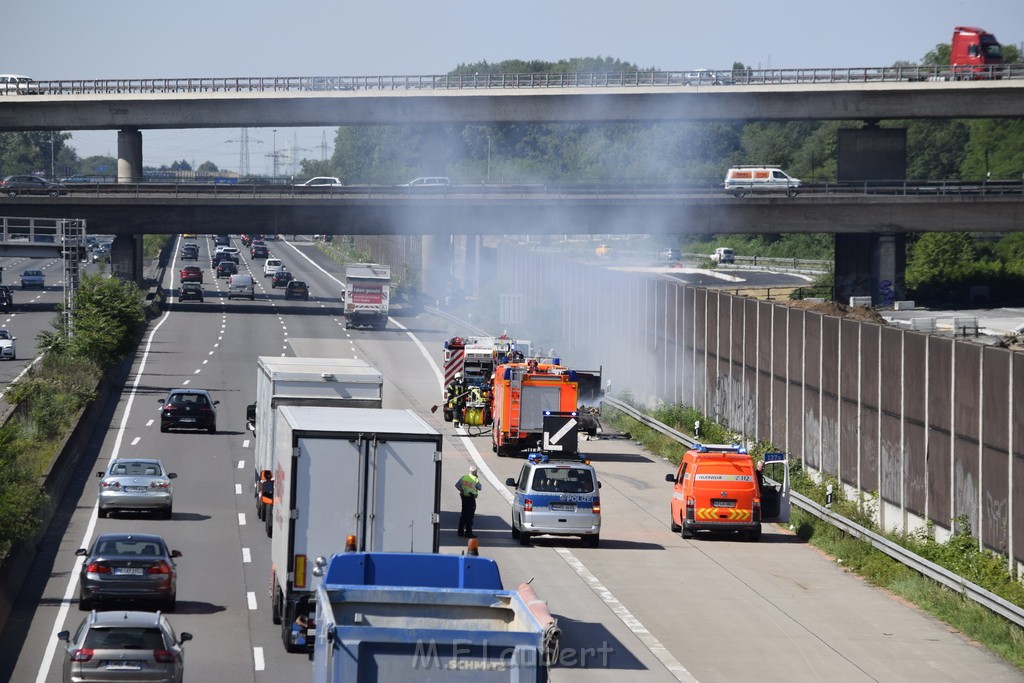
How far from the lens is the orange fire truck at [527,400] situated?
4438cm

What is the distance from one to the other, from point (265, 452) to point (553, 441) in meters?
13.1

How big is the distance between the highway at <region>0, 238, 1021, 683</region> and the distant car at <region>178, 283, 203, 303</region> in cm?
5383

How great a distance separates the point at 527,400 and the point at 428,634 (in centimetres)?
3371

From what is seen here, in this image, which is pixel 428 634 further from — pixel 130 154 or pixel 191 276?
pixel 191 276

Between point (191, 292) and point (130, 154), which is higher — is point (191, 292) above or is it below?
below

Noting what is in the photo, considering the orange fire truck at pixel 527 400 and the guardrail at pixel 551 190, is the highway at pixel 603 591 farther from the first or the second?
the guardrail at pixel 551 190

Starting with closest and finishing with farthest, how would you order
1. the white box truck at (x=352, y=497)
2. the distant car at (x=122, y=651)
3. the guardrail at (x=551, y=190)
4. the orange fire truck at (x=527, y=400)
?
the distant car at (x=122, y=651) < the white box truck at (x=352, y=497) < the orange fire truck at (x=527, y=400) < the guardrail at (x=551, y=190)

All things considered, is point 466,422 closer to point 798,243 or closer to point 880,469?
point 880,469


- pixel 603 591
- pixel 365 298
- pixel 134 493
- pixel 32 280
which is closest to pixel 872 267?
pixel 365 298

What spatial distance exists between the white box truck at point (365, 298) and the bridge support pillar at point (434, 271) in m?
19.2

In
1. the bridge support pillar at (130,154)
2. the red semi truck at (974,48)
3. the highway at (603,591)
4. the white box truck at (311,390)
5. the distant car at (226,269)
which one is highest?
the red semi truck at (974,48)

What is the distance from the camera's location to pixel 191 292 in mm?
104812

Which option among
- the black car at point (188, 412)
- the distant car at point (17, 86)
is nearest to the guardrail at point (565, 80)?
the distant car at point (17, 86)

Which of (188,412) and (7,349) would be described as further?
(7,349)
